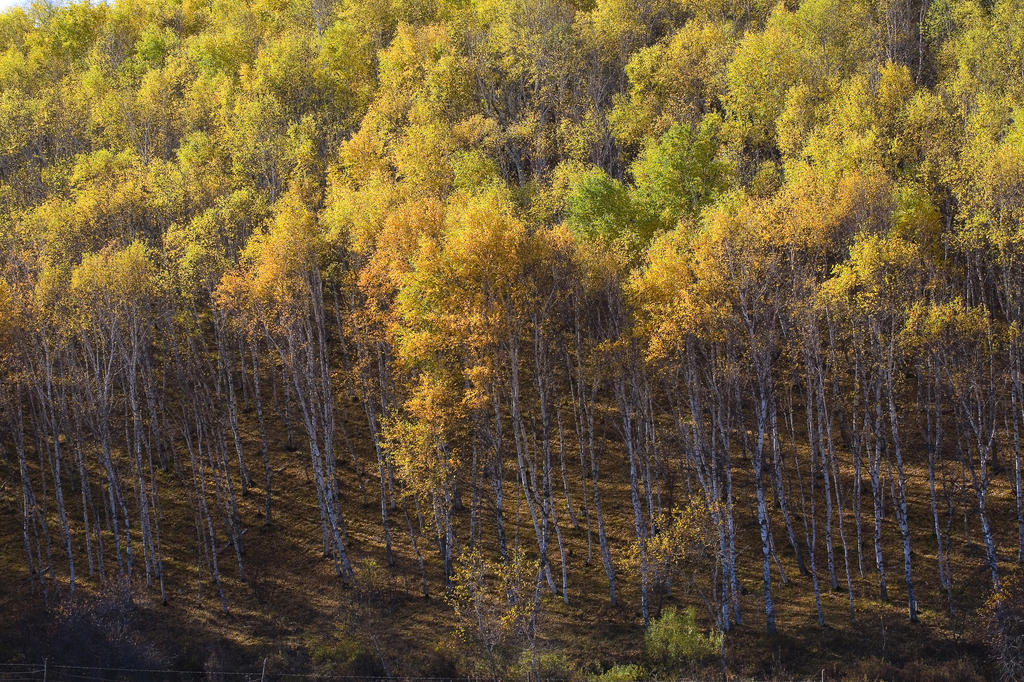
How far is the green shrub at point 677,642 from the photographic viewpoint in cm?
2597

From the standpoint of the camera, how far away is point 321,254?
3603cm

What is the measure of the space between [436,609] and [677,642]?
9.36 meters

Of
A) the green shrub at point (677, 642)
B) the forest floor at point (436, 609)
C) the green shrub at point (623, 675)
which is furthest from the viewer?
the forest floor at point (436, 609)

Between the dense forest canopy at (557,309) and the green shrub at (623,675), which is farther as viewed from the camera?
the dense forest canopy at (557,309)

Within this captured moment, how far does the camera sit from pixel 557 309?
3234 centimetres

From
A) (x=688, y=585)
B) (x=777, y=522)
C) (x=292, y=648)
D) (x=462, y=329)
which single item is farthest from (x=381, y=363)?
(x=777, y=522)

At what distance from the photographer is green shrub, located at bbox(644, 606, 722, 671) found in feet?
85.2

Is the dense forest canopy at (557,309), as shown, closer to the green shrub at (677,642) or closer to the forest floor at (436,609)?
the forest floor at (436,609)

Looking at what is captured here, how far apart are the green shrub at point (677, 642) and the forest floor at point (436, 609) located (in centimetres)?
49

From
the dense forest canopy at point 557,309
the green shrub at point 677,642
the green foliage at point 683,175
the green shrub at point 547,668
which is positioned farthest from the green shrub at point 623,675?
the green foliage at point 683,175

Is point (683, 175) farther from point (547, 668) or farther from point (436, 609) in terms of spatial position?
point (547, 668)

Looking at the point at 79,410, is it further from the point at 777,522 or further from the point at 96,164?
the point at 777,522

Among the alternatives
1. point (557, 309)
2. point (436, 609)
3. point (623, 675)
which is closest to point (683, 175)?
point (557, 309)

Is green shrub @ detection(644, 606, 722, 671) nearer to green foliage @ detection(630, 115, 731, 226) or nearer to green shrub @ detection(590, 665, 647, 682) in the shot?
green shrub @ detection(590, 665, 647, 682)
